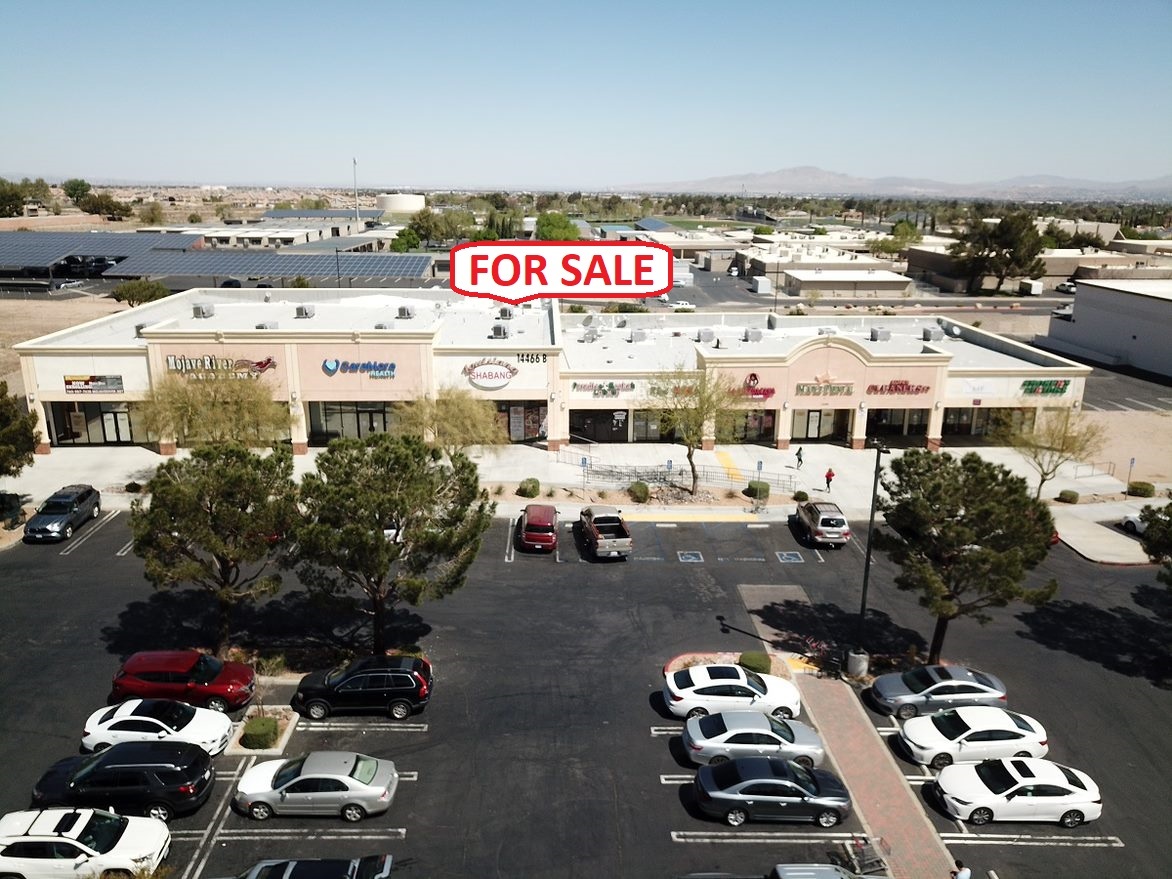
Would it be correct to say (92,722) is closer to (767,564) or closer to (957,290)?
(767,564)

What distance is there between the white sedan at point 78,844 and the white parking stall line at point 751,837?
10921 mm

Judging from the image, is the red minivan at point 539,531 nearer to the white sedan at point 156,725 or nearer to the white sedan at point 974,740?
the white sedan at point 156,725

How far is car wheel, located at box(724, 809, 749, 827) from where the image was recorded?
1855cm

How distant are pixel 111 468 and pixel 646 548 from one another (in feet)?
89.5

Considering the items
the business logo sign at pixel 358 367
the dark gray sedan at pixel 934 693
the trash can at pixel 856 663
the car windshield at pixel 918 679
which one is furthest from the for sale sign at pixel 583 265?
the dark gray sedan at pixel 934 693

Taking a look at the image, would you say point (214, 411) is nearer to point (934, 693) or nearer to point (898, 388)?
point (934, 693)

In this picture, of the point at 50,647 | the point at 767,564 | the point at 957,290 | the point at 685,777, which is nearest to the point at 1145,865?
the point at 685,777

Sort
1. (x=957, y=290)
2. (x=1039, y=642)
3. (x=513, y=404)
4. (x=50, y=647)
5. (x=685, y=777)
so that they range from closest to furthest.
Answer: (x=685, y=777) → (x=50, y=647) → (x=1039, y=642) → (x=513, y=404) → (x=957, y=290)

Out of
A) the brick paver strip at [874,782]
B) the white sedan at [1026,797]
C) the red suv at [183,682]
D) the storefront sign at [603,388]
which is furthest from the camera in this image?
the storefront sign at [603,388]

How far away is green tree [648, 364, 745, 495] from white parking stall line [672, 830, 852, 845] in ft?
71.0

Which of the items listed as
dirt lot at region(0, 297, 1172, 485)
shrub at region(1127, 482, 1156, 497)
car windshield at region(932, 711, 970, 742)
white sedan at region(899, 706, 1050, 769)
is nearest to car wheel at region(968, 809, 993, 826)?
white sedan at region(899, 706, 1050, 769)

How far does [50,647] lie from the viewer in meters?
25.3

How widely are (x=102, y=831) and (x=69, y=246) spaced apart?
108317 millimetres

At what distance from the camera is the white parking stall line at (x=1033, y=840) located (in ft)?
59.8
